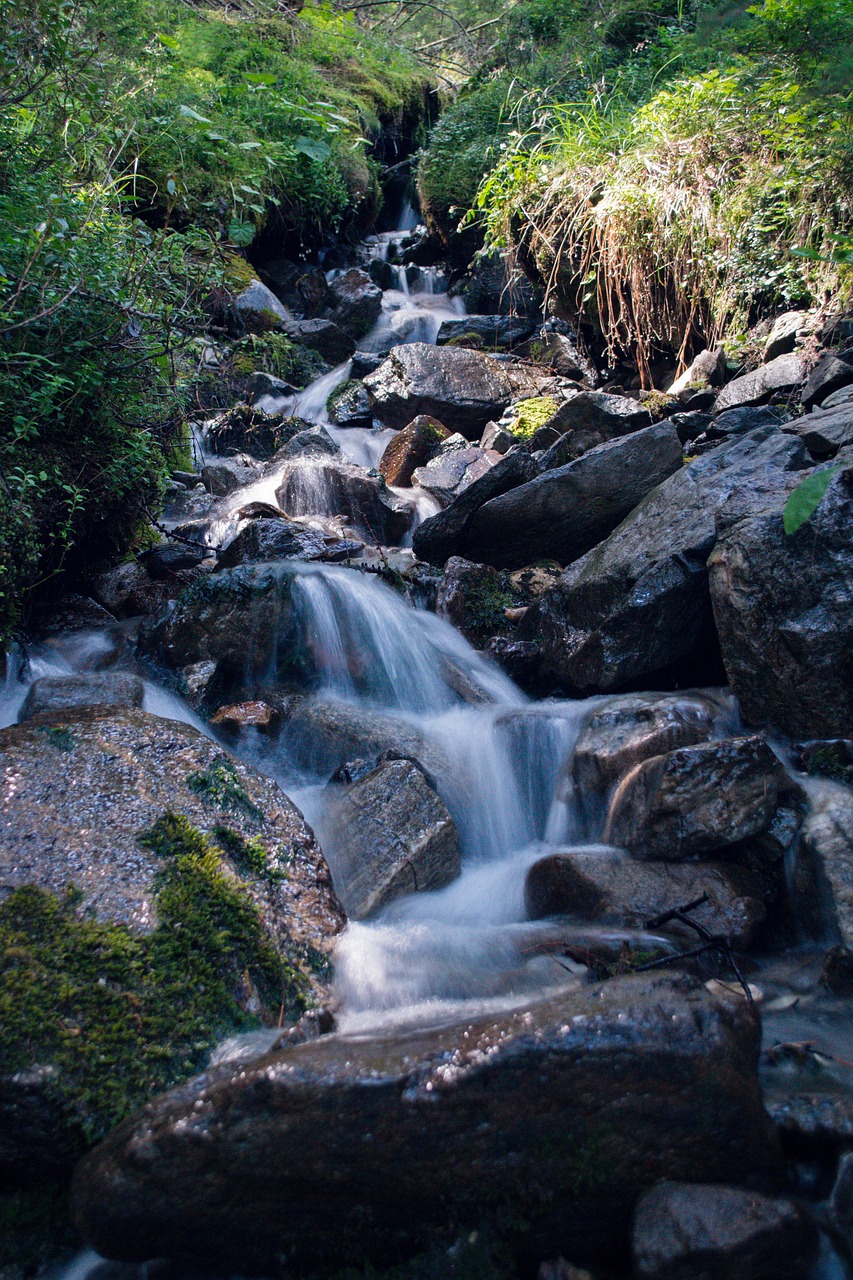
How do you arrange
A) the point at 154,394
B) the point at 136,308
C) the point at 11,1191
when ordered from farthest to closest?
the point at 154,394, the point at 136,308, the point at 11,1191

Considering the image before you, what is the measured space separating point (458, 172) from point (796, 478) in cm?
1223

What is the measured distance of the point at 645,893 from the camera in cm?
320

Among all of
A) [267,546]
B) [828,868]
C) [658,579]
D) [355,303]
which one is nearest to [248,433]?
[267,546]

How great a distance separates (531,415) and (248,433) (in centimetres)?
339

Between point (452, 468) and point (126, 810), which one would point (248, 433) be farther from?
point (126, 810)

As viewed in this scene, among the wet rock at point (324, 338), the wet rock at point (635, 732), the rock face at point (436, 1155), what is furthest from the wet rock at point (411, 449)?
the rock face at point (436, 1155)

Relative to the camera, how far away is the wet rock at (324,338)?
11.9 m

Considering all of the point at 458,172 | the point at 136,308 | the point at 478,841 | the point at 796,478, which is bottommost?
the point at 478,841

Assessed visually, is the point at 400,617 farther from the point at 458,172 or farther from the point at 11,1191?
the point at 458,172

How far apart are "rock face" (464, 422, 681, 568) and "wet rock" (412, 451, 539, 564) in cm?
9

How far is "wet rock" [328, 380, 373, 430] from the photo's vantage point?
10.0 metres

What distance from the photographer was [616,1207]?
1.76 metres

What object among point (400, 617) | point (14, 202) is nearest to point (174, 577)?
point (400, 617)

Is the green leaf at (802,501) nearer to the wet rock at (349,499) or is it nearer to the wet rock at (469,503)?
the wet rock at (469,503)
